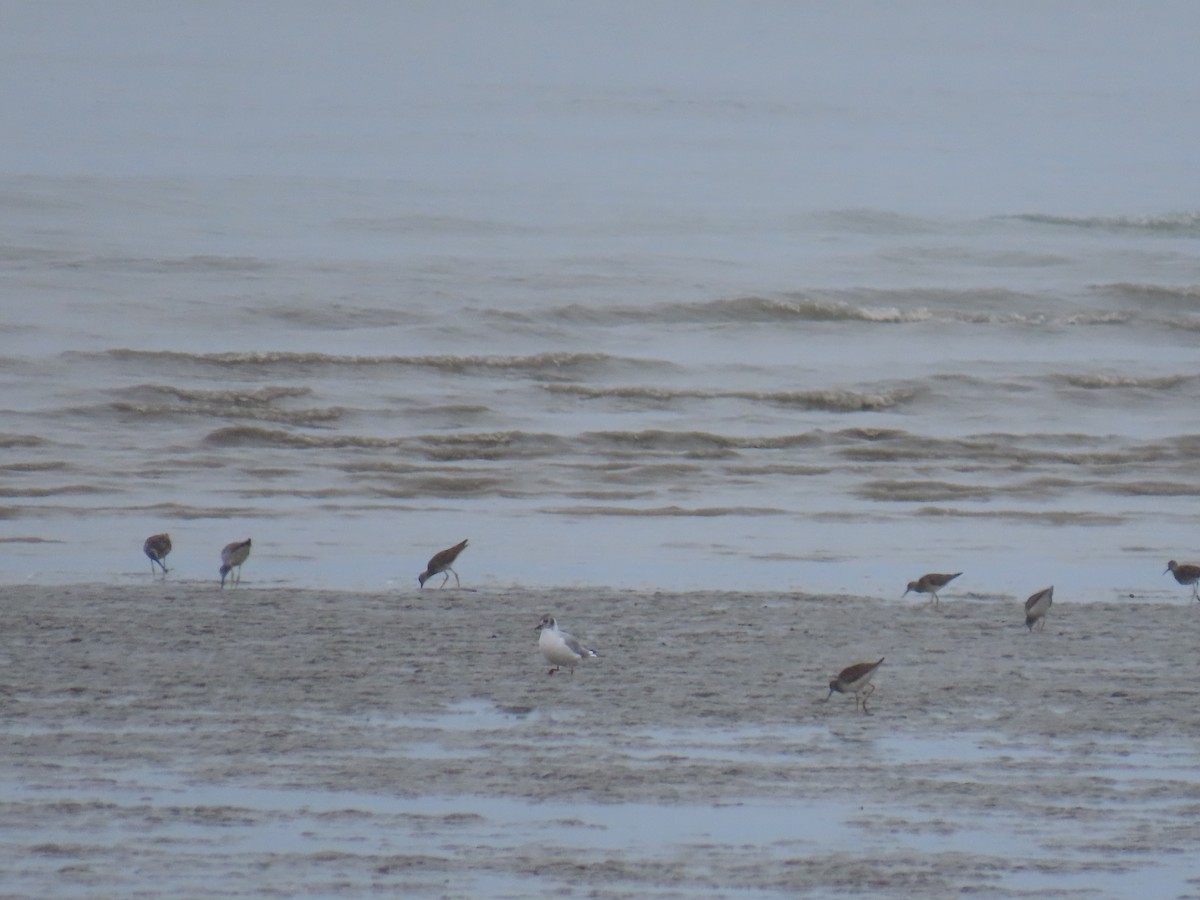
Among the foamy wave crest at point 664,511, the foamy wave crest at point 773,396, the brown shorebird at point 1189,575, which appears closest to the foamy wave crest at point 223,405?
the foamy wave crest at point 773,396

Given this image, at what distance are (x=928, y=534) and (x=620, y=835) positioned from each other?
6.72 metres

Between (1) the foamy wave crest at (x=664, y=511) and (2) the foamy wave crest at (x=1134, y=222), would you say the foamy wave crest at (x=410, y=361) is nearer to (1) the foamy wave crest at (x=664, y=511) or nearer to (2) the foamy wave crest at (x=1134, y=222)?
(1) the foamy wave crest at (x=664, y=511)

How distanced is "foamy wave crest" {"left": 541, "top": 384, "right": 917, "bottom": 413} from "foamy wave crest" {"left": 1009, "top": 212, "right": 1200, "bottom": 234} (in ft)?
A: 51.1

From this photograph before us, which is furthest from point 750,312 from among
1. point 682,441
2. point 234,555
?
point 234,555

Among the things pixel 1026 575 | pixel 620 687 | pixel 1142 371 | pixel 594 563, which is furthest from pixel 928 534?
pixel 1142 371

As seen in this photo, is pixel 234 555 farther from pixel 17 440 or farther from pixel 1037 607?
pixel 17 440

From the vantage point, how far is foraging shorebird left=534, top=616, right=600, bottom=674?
7.16 metres

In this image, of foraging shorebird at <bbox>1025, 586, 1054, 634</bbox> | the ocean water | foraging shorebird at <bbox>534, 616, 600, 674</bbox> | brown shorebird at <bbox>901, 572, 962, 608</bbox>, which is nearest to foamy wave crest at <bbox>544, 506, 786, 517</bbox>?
the ocean water

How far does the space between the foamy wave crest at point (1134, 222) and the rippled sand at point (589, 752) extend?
24.6 m

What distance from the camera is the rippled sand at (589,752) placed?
193 inches

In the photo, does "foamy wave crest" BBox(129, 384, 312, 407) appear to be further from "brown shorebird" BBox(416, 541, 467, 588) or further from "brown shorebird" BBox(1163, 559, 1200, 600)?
"brown shorebird" BBox(1163, 559, 1200, 600)

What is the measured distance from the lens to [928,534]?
11578 millimetres

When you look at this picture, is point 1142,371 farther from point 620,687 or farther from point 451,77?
point 451,77

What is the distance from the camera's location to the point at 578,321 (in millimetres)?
21844
